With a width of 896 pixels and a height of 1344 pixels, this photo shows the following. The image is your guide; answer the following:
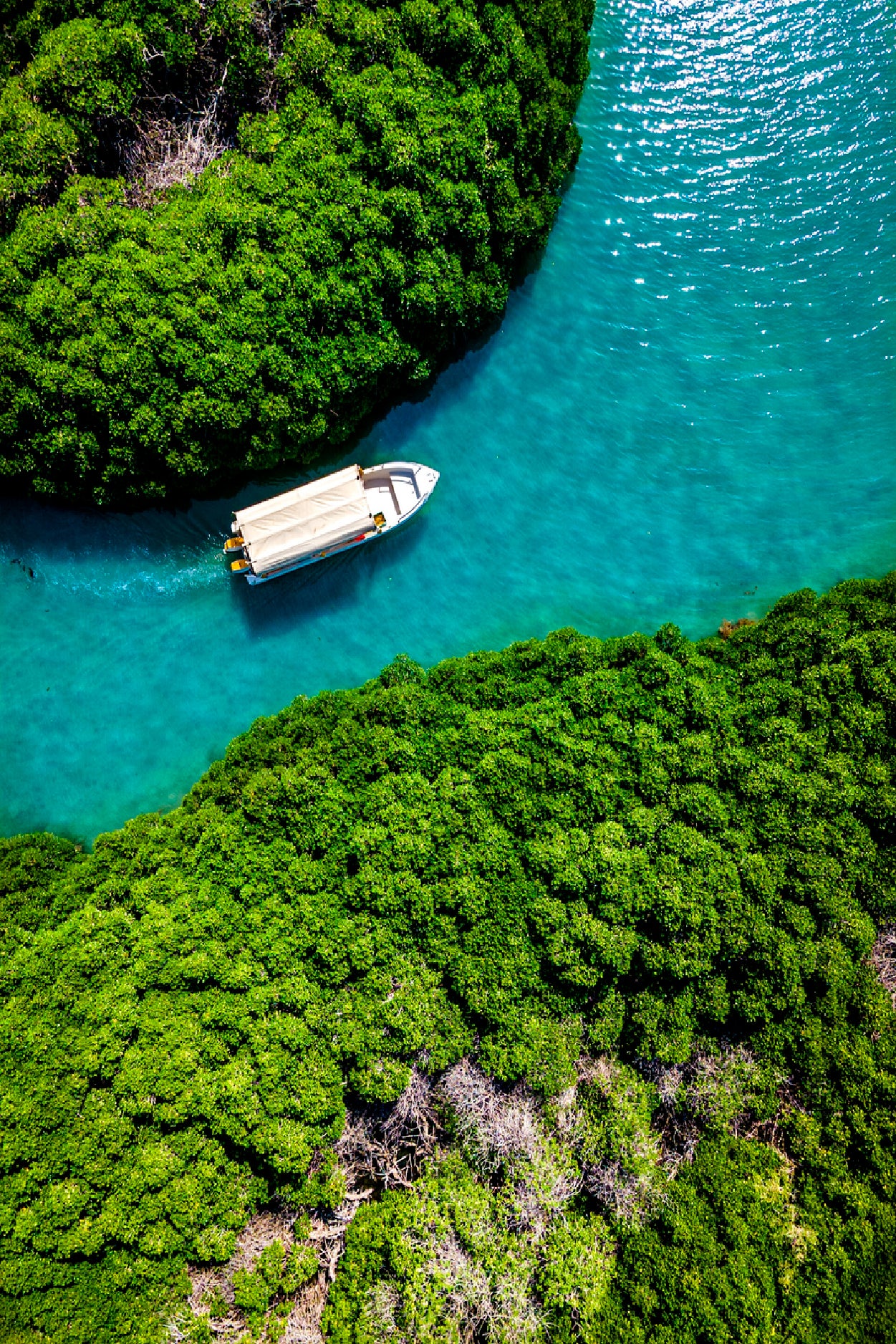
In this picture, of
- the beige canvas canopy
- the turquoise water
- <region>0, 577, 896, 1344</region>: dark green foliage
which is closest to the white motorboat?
the beige canvas canopy

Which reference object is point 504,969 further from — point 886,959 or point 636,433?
point 636,433

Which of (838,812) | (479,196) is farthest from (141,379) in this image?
(838,812)

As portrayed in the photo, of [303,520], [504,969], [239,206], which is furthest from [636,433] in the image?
[504,969]

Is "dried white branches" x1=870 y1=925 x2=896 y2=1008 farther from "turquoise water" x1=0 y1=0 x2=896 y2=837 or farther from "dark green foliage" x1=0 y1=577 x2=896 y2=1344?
"turquoise water" x1=0 y1=0 x2=896 y2=837

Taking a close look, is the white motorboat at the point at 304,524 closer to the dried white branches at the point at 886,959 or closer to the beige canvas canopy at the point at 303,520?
the beige canvas canopy at the point at 303,520

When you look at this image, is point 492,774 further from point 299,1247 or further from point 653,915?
point 299,1247

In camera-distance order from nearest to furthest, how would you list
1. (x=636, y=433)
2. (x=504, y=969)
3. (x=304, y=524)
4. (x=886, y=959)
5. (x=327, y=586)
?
(x=504, y=969) → (x=886, y=959) → (x=304, y=524) → (x=327, y=586) → (x=636, y=433)
